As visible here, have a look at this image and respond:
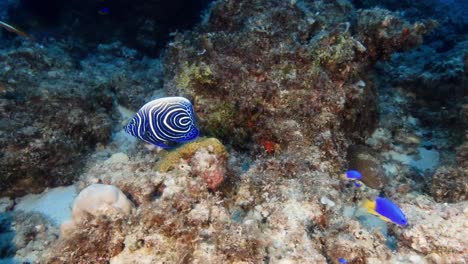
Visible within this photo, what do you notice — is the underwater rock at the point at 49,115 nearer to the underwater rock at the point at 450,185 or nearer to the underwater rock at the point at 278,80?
the underwater rock at the point at 278,80

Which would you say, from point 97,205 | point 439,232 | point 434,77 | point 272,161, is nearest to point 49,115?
point 97,205

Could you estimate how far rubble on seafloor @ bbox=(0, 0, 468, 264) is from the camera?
2.98 m

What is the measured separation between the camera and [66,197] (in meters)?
4.56

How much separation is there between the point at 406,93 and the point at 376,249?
495 cm

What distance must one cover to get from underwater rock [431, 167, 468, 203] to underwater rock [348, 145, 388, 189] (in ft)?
2.13

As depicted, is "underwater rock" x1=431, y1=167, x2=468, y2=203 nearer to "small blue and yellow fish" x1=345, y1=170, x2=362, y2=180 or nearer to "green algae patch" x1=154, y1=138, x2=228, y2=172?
"small blue and yellow fish" x1=345, y1=170, x2=362, y2=180

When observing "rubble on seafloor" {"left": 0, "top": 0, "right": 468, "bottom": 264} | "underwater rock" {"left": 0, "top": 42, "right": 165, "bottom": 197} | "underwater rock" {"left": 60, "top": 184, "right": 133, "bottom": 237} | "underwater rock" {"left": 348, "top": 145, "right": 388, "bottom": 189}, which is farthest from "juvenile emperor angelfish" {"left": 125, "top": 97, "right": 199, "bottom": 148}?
"underwater rock" {"left": 348, "top": 145, "right": 388, "bottom": 189}

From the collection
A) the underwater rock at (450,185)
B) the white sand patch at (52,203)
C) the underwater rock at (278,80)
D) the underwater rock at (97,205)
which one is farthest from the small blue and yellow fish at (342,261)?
the white sand patch at (52,203)

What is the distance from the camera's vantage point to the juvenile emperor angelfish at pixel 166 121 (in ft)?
10.7

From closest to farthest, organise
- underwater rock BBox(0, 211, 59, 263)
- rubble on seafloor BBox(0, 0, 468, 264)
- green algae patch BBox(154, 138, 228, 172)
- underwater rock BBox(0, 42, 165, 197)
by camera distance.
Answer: rubble on seafloor BBox(0, 0, 468, 264) → green algae patch BBox(154, 138, 228, 172) → underwater rock BBox(0, 211, 59, 263) → underwater rock BBox(0, 42, 165, 197)

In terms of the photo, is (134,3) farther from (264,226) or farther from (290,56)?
(264,226)

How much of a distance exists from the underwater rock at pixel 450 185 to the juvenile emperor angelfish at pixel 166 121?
3.48 metres

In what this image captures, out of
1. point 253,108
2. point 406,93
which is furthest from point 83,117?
point 406,93

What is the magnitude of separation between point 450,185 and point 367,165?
3.54 feet
